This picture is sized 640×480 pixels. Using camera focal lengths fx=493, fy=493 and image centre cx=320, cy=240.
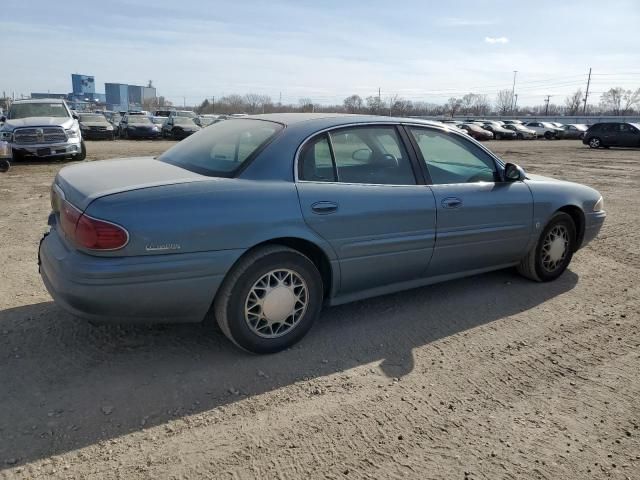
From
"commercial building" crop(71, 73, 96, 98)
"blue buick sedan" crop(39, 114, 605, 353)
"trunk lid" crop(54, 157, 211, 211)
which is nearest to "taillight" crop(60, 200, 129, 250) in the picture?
"blue buick sedan" crop(39, 114, 605, 353)

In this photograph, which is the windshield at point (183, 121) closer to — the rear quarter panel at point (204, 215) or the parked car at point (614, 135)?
the parked car at point (614, 135)

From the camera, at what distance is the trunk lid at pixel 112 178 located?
2.92 metres

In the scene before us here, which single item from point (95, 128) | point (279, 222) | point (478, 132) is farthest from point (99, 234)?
point (478, 132)

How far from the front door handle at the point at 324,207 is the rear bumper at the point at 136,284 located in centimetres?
64

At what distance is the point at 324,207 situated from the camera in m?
3.30

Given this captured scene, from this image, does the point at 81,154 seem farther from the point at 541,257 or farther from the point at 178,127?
the point at 178,127

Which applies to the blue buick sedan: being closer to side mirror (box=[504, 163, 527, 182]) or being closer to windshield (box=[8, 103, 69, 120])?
side mirror (box=[504, 163, 527, 182])

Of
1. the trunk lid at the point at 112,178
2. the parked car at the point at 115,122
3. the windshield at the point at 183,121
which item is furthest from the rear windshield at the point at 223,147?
the parked car at the point at 115,122

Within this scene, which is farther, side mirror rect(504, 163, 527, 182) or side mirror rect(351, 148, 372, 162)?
side mirror rect(504, 163, 527, 182)

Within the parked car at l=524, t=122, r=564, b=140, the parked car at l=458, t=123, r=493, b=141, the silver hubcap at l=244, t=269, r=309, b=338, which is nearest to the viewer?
the silver hubcap at l=244, t=269, r=309, b=338

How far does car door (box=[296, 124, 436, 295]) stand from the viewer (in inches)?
132

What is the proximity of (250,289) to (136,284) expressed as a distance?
0.69m

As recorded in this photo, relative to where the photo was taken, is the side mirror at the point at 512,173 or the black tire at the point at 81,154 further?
the black tire at the point at 81,154

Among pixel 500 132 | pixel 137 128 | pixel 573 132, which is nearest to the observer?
pixel 137 128
